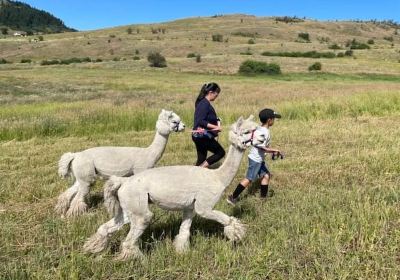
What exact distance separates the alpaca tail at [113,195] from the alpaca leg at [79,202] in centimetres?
197

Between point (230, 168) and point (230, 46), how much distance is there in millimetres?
83337

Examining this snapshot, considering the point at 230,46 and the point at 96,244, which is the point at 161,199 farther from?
the point at 230,46

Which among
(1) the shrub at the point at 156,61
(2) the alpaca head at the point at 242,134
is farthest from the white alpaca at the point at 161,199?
(1) the shrub at the point at 156,61

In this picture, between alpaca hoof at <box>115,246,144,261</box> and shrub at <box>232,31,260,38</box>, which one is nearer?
alpaca hoof at <box>115,246,144,261</box>

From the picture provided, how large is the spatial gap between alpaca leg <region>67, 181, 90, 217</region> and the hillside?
46383 millimetres

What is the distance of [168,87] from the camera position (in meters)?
36.0

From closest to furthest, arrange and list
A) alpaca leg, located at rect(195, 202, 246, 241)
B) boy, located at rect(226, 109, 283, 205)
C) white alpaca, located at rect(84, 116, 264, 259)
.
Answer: white alpaca, located at rect(84, 116, 264, 259) → alpaca leg, located at rect(195, 202, 246, 241) → boy, located at rect(226, 109, 283, 205)

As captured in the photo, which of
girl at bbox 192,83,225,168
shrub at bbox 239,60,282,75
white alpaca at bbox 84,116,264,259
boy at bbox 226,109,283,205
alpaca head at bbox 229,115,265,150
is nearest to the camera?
white alpaca at bbox 84,116,264,259

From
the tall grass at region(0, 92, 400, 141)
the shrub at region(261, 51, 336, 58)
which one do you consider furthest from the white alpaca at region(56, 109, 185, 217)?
the shrub at region(261, 51, 336, 58)

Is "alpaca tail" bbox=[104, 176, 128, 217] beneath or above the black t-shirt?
beneath

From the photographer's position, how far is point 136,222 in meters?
5.67

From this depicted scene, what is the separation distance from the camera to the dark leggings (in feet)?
33.9

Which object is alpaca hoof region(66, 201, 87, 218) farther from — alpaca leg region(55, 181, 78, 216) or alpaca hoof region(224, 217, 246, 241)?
alpaca hoof region(224, 217, 246, 241)

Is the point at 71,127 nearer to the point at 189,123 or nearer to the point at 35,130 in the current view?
the point at 35,130
